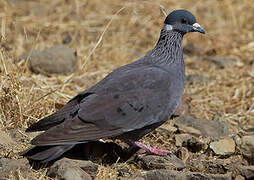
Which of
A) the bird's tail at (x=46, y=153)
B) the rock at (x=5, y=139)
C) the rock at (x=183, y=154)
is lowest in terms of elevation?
the rock at (x=183, y=154)

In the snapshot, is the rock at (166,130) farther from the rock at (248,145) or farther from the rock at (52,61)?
the rock at (52,61)

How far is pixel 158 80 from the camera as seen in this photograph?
4.12 metres

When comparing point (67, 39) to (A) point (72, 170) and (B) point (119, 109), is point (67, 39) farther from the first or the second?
(A) point (72, 170)

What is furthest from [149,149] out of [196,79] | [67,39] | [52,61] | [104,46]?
[67,39]

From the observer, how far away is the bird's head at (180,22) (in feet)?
15.0

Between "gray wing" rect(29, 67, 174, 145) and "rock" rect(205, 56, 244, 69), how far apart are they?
2918 mm

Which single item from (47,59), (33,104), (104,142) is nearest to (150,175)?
(104,142)

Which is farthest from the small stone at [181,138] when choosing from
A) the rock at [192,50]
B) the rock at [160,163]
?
the rock at [192,50]

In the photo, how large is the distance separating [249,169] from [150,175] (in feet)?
2.63

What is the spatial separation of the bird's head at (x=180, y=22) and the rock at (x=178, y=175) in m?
1.43

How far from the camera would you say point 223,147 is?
450cm

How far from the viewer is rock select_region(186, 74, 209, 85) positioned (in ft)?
21.0

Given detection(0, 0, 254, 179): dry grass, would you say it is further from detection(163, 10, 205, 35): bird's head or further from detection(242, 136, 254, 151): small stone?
detection(242, 136, 254, 151): small stone

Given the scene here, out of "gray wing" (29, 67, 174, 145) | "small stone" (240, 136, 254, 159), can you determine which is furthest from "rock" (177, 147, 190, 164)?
"small stone" (240, 136, 254, 159)
